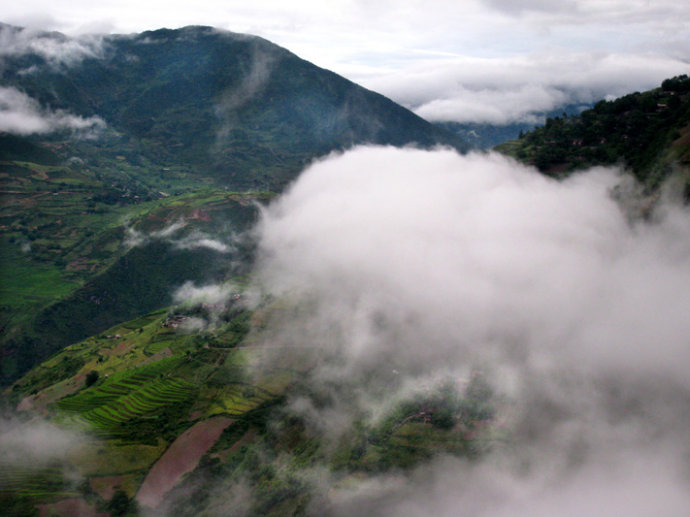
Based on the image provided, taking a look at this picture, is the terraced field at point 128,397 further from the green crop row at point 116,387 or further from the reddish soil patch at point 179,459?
the reddish soil patch at point 179,459

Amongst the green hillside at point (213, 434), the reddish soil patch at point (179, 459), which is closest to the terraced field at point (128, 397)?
the green hillside at point (213, 434)

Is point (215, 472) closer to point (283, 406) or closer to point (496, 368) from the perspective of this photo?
point (283, 406)

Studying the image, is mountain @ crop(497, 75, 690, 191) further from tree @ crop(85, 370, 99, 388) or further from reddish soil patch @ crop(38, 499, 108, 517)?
tree @ crop(85, 370, 99, 388)

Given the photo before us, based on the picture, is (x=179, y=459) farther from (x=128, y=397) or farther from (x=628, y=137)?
(x=628, y=137)

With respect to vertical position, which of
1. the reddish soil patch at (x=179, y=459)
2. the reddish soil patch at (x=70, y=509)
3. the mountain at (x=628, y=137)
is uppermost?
the mountain at (x=628, y=137)

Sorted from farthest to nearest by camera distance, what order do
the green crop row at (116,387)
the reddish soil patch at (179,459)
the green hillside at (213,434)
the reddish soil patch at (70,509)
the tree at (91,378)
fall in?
the tree at (91,378)
the green crop row at (116,387)
the reddish soil patch at (179,459)
the green hillside at (213,434)
the reddish soil patch at (70,509)

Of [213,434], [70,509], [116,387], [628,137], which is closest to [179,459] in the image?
[213,434]
